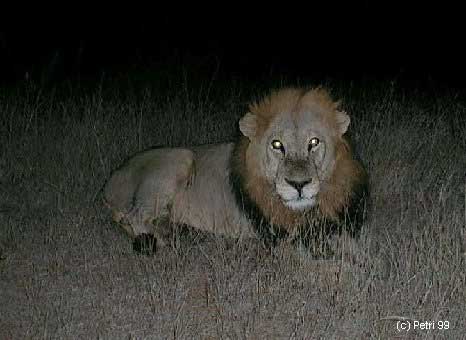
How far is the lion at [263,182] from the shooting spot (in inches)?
190

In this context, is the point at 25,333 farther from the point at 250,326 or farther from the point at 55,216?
the point at 55,216

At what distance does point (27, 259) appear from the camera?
5035 millimetres

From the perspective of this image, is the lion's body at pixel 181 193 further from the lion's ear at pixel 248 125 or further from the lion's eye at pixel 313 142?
the lion's eye at pixel 313 142

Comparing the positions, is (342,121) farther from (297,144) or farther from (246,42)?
(246,42)

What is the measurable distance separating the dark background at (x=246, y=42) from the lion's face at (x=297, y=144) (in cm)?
667

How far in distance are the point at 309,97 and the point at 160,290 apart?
1195mm

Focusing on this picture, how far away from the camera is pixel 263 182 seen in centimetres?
500

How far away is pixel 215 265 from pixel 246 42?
36.9 feet

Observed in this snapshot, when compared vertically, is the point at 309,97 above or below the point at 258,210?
above

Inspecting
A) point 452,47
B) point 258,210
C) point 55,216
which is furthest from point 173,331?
point 452,47

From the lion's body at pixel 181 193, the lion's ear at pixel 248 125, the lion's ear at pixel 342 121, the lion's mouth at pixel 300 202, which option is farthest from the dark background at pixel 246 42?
the lion's mouth at pixel 300 202

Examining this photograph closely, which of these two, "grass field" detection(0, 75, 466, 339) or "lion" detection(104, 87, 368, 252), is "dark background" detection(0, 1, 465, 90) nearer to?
"grass field" detection(0, 75, 466, 339)

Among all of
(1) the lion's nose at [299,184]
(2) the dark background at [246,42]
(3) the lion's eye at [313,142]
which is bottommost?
(2) the dark background at [246,42]

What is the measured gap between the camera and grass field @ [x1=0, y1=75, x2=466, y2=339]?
4148 millimetres
